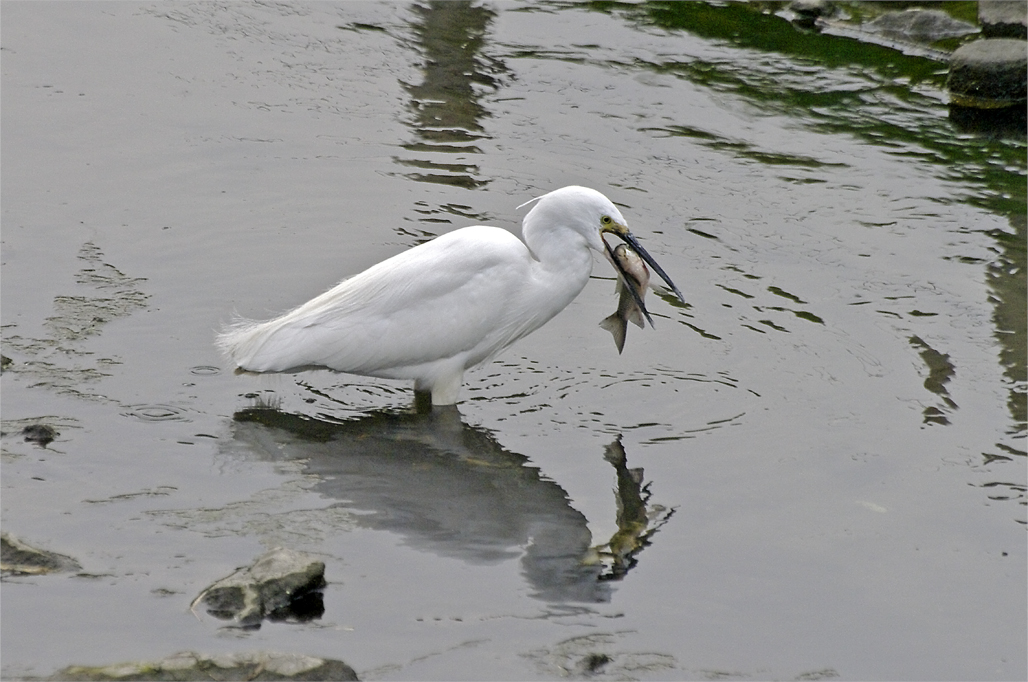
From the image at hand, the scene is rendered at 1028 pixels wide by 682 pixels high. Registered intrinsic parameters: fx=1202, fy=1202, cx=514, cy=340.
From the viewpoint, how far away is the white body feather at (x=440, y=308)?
630 centimetres

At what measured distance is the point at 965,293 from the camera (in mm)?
7941

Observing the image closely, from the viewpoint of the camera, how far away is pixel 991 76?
37.7 ft

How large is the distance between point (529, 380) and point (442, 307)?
76 cm

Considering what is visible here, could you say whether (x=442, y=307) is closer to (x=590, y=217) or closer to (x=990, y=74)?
(x=590, y=217)

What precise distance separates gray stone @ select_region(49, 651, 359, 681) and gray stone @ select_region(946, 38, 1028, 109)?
9.69m

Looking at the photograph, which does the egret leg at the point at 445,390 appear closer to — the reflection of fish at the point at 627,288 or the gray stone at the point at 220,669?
the reflection of fish at the point at 627,288

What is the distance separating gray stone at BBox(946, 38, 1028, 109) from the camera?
11.5m

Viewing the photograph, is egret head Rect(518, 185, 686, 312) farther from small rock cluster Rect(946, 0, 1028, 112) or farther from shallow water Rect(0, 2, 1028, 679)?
small rock cluster Rect(946, 0, 1028, 112)

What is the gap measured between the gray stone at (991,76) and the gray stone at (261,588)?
9.30m

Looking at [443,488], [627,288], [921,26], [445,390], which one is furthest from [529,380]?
[921,26]

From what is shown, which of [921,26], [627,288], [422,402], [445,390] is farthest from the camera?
[921,26]

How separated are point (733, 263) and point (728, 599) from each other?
3.82 metres

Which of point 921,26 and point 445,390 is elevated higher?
point 921,26

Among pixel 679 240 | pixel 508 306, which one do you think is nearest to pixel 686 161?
pixel 679 240
